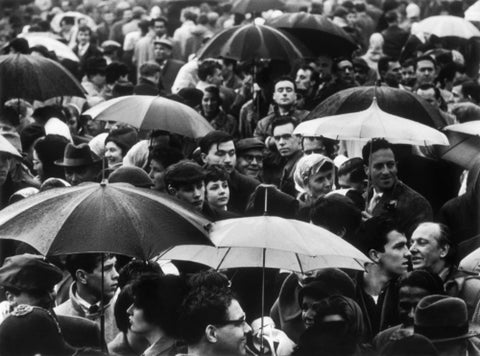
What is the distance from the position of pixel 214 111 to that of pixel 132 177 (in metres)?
4.64

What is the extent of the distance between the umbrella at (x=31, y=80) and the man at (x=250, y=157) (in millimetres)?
1971

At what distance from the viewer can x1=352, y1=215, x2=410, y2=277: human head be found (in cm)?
877

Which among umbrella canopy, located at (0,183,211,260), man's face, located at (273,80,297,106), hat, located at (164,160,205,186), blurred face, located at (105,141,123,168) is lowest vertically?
man's face, located at (273,80,297,106)

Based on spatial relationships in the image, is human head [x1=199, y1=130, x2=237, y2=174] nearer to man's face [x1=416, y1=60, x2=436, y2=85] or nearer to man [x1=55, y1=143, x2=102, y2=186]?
man [x1=55, y1=143, x2=102, y2=186]

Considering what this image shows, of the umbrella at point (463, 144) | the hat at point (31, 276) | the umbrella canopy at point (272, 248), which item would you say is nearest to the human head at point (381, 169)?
the umbrella at point (463, 144)

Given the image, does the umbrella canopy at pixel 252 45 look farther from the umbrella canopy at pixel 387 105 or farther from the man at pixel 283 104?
the umbrella canopy at pixel 387 105

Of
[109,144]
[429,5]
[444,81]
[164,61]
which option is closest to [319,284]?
[109,144]

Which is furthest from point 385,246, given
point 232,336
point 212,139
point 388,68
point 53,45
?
point 53,45

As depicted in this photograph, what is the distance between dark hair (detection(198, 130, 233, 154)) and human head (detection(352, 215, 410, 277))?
98.3 inches

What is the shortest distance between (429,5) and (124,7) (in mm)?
5633

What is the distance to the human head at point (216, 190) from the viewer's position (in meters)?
10.0

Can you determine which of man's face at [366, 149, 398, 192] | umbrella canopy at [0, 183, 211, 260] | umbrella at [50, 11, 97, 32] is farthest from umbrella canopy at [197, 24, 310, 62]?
umbrella at [50, 11, 97, 32]

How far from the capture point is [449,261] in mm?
9039

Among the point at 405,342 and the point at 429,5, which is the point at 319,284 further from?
the point at 429,5
